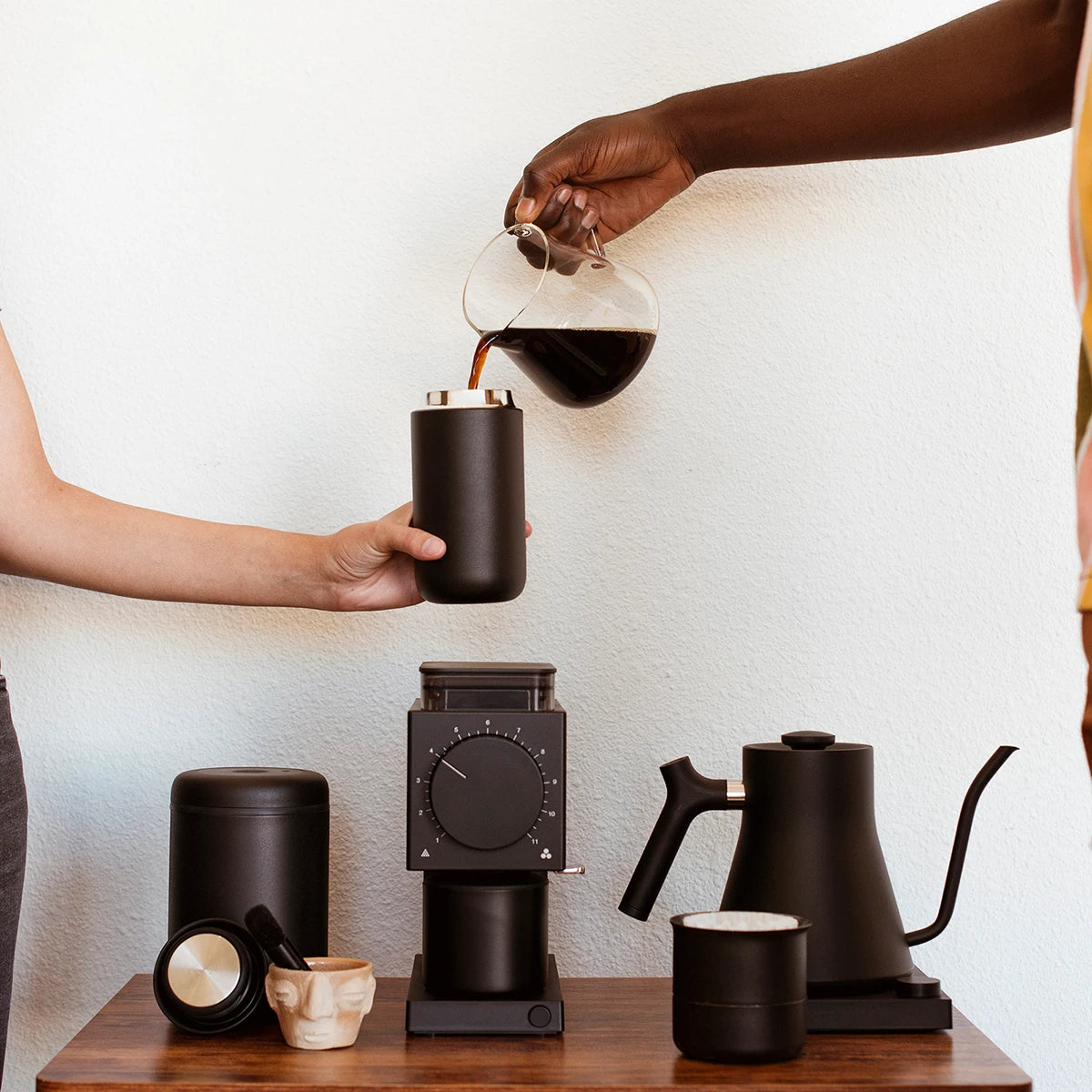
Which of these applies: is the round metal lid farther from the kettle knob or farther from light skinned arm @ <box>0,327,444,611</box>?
the kettle knob

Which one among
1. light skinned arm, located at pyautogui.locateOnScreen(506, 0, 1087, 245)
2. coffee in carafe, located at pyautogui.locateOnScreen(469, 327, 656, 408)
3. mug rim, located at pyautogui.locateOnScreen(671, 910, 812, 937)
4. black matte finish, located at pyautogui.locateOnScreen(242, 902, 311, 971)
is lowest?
black matte finish, located at pyautogui.locateOnScreen(242, 902, 311, 971)

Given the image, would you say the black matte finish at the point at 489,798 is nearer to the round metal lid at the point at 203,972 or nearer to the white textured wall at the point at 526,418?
the round metal lid at the point at 203,972

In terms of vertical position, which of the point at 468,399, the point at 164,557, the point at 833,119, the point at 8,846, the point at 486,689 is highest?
the point at 833,119

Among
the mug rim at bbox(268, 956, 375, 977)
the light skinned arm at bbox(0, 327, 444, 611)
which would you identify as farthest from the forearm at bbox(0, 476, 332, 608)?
the mug rim at bbox(268, 956, 375, 977)

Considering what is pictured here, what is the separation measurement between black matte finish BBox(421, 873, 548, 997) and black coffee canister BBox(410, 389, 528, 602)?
0.23m

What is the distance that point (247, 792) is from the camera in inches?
39.9

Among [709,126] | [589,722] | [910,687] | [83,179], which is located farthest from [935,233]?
[83,179]

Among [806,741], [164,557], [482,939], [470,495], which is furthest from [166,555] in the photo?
[806,741]

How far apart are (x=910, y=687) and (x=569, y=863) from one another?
16.0 inches

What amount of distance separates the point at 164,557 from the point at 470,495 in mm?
346

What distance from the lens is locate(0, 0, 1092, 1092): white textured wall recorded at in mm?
1297

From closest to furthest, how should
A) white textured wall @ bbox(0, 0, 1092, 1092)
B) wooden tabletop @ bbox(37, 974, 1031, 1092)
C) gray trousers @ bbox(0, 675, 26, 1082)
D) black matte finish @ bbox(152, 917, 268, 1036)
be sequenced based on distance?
wooden tabletop @ bbox(37, 974, 1031, 1092) → black matte finish @ bbox(152, 917, 268, 1036) → gray trousers @ bbox(0, 675, 26, 1082) → white textured wall @ bbox(0, 0, 1092, 1092)

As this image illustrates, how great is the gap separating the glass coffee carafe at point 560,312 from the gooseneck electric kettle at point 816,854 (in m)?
0.34

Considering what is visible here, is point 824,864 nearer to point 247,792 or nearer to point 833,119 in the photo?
point 247,792
